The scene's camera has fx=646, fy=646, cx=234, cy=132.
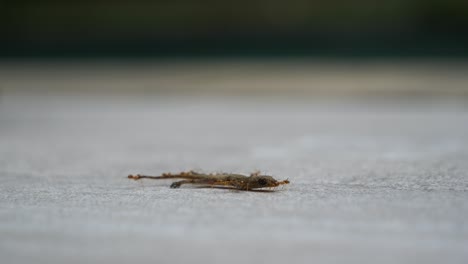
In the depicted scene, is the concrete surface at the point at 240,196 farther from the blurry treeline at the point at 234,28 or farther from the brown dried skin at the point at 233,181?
the blurry treeline at the point at 234,28

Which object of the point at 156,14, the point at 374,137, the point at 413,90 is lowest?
the point at 374,137

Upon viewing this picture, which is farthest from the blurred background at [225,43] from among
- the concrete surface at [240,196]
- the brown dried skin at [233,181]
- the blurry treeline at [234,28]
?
the brown dried skin at [233,181]

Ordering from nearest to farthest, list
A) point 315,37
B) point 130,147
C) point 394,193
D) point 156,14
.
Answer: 1. point 394,193
2. point 130,147
3. point 315,37
4. point 156,14

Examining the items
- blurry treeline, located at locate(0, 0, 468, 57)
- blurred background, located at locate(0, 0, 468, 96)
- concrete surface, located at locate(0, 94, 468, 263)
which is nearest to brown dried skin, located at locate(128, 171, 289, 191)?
concrete surface, located at locate(0, 94, 468, 263)

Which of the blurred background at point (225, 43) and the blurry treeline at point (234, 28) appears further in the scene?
the blurry treeline at point (234, 28)

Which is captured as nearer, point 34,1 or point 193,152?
point 193,152

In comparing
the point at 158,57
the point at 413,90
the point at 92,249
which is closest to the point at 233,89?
the point at 413,90

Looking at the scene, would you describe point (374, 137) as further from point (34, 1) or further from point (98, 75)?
point (34, 1)
